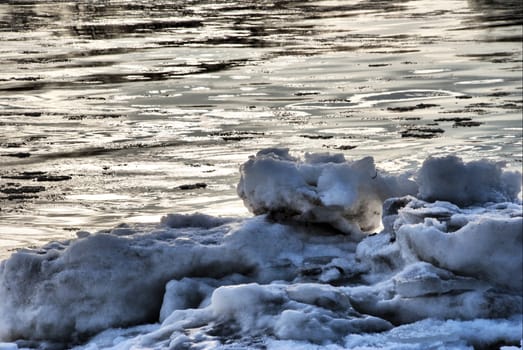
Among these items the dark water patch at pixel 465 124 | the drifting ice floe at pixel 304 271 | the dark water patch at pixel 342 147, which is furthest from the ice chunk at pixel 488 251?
the dark water patch at pixel 465 124

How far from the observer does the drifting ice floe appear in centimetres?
549

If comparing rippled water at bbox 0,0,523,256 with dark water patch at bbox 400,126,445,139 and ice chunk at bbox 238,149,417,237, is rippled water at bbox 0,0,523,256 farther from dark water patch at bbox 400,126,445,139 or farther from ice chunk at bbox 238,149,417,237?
ice chunk at bbox 238,149,417,237

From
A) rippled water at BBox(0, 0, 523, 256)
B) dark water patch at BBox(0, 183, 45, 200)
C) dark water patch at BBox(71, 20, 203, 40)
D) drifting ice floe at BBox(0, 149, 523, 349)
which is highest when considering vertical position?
drifting ice floe at BBox(0, 149, 523, 349)

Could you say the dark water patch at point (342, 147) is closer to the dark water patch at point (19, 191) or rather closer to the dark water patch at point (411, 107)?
the dark water patch at point (411, 107)

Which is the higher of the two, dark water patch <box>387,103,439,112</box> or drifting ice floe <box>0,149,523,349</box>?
drifting ice floe <box>0,149,523,349</box>

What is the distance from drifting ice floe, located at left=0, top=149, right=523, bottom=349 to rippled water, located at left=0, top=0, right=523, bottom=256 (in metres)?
1.91

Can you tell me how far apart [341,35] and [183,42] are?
131 inches

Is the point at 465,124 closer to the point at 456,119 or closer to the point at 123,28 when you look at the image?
the point at 456,119

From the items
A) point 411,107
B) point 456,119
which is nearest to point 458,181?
point 456,119

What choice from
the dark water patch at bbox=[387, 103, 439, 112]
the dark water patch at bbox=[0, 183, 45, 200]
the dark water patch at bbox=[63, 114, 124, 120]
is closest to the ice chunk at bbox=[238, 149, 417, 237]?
the dark water patch at bbox=[0, 183, 45, 200]

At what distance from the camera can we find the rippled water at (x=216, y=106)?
1049cm

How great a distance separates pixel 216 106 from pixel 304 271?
30.0ft

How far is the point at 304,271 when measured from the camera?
6.38 m

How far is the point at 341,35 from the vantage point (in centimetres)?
2488
